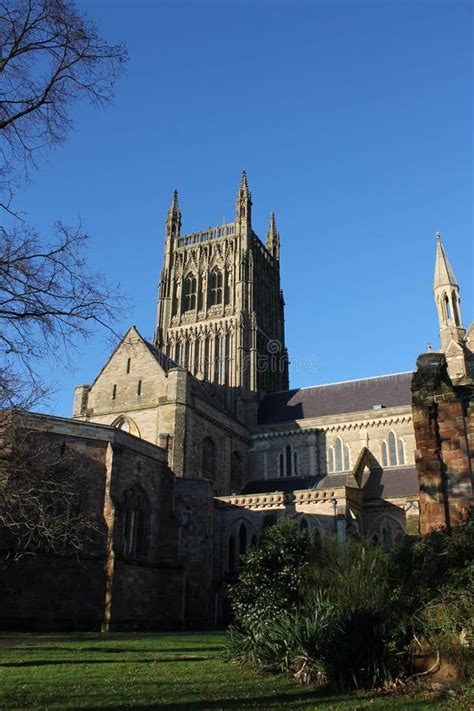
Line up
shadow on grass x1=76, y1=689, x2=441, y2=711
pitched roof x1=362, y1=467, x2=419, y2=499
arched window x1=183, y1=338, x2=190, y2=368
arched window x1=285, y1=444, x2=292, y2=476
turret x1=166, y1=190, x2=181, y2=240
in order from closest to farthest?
shadow on grass x1=76, y1=689, x2=441, y2=711, pitched roof x1=362, y1=467, x2=419, y2=499, arched window x1=285, y1=444, x2=292, y2=476, arched window x1=183, y1=338, x2=190, y2=368, turret x1=166, y1=190, x2=181, y2=240

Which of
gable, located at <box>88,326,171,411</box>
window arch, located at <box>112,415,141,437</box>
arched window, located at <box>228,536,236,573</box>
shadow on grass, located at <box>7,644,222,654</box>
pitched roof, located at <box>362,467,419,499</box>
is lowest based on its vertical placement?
shadow on grass, located at <box>7,644,222,654</box>

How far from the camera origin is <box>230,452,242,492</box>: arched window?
43.6 m

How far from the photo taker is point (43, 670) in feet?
38.5

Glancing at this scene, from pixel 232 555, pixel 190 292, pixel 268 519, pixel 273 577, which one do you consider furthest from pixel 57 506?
pixel 190 292

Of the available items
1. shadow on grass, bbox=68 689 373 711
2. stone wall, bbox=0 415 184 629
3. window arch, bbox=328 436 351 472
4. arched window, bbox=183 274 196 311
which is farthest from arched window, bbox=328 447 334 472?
shadow on grass, bbox=68 689 373 711

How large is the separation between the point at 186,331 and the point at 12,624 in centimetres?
3557

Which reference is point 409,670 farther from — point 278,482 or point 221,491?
point 278,482

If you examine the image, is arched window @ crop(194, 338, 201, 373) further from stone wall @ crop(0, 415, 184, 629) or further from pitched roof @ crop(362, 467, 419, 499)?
stone wall @ crop(0, 415, 184, 629)

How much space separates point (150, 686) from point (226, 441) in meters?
32.1

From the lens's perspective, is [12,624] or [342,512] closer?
[12,624]

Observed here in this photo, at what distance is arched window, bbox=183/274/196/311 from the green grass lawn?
1760 inches

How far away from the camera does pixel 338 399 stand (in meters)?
47.4

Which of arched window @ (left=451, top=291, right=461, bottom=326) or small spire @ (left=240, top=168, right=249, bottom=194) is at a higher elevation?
small spire @ (left=240, top=168, right=249, bottom=194)

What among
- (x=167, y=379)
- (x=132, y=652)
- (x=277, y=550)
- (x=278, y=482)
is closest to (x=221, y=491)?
(x=278, y=482)
